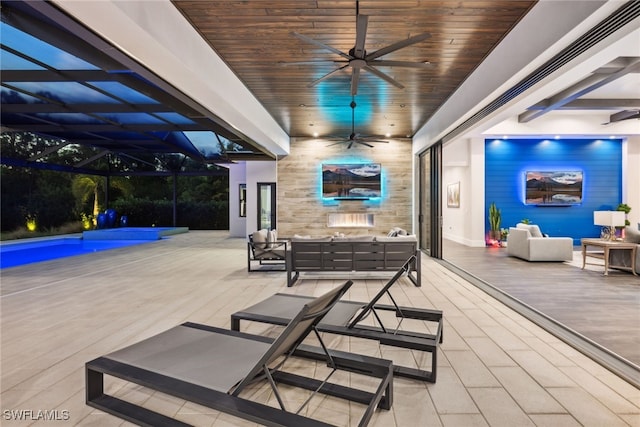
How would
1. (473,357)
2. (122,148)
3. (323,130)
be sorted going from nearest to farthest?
1. (473,357)
2. (323,130)
3. (122,148)

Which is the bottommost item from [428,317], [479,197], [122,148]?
[428,317]

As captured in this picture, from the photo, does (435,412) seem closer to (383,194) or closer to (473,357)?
(473,357)

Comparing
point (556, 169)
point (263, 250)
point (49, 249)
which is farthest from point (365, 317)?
point (49, 249)

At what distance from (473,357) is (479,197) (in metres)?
8.69

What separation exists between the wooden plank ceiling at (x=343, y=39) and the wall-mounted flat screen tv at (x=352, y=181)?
316 centimetres

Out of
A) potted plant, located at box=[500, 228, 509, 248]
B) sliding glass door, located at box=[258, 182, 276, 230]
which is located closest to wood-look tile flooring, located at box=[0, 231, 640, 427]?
potted plant, located at box=[500, 228, 509, 248]

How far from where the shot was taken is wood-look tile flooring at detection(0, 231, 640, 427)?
6.65 ft

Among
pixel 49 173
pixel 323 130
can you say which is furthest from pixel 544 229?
pixel 49 173

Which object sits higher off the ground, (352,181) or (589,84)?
(589,84)

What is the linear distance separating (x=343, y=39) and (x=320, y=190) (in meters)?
5.89

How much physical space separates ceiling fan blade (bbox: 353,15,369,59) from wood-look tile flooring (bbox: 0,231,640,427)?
2.93 m

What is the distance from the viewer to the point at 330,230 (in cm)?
973

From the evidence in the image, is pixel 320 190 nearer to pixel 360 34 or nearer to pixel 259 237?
pixel 259 237

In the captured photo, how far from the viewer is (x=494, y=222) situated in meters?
10.2
